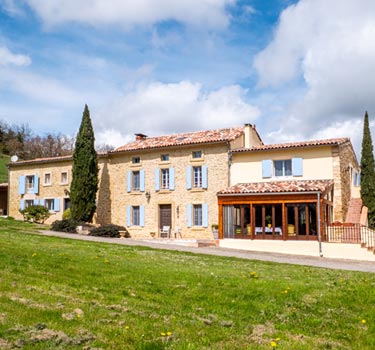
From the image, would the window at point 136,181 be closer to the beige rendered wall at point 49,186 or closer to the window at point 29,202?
the beige rendered wall at point 49,186

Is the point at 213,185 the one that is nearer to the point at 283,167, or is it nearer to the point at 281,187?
the point at 283,167

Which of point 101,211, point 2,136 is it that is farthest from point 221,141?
point 2,136

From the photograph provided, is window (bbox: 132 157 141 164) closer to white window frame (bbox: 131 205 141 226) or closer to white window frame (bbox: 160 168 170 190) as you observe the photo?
white window frame (bbox: 160 168 170 190)

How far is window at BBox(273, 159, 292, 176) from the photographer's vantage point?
24625mm

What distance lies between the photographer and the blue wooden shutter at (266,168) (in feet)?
81.7

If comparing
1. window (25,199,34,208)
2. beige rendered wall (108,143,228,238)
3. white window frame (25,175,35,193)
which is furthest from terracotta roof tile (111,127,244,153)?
window (25,199,34,208)

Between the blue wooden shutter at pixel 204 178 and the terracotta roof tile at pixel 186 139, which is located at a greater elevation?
the terracotta roof tile at pixel 186 139

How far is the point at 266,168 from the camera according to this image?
2500cm

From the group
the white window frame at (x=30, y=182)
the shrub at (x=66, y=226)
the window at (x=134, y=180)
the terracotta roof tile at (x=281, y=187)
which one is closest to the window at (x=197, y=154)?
the terracotta roof tile at (x=281, y=187)

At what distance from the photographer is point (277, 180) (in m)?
24.7

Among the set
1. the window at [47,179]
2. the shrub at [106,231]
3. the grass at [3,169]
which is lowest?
the shrub at [106,231]

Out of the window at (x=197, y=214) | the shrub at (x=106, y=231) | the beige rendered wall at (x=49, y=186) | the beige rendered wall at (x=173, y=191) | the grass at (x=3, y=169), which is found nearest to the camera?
the shrub at (x=106, y=231)

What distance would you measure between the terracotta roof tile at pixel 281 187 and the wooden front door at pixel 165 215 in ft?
16.4

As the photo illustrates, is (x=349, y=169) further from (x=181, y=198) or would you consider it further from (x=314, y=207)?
(x=181, y=198)
